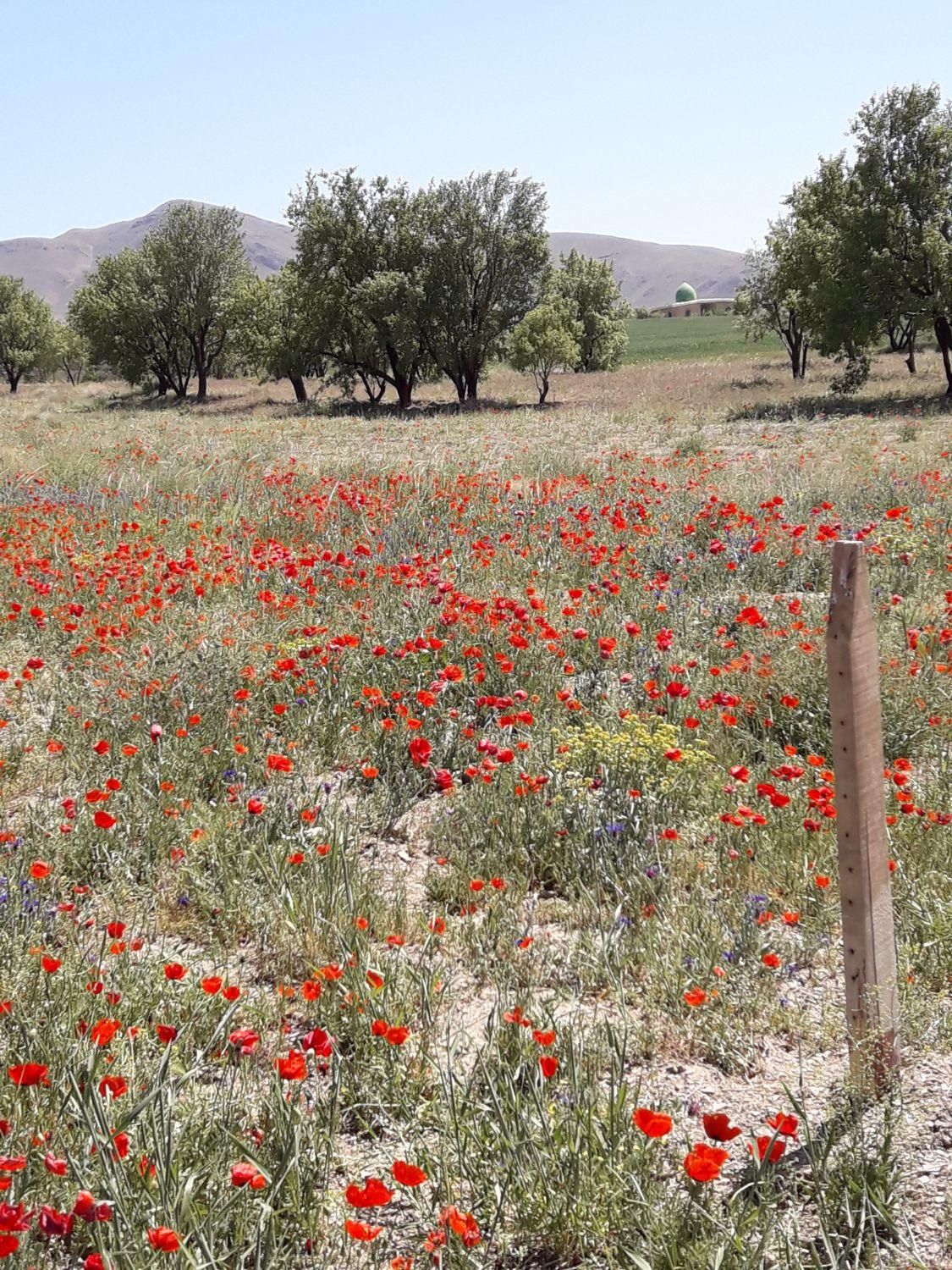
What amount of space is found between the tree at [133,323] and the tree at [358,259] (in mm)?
12461

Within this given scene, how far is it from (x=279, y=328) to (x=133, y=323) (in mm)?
11735

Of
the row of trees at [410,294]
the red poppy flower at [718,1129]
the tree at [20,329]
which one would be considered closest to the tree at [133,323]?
the row of trees at [410,294]

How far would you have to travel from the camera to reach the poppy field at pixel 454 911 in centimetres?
226

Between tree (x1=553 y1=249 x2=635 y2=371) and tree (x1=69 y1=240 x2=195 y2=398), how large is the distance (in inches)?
854

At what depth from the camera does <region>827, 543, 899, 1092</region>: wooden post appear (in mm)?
2375

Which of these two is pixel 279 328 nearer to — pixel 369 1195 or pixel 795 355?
pixel 795 355

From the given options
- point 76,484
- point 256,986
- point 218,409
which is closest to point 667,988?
point 256,986

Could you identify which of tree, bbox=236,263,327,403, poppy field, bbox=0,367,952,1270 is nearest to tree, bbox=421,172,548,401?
tree, bbox=236,263,327,403

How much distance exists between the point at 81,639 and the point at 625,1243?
5.66 metres

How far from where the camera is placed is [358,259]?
119 feet

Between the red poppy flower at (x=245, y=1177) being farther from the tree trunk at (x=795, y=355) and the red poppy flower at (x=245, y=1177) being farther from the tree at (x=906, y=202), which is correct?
the tree trunk at (x=795, y=355)

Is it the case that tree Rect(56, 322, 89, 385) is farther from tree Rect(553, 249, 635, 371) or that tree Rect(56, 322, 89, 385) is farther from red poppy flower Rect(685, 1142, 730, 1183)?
red poppy flower Rect(685, 1142, 730, 1183)

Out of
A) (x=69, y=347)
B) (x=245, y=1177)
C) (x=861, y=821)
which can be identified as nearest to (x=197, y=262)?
(x=69, y=347)

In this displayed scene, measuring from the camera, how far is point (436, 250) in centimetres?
3478
